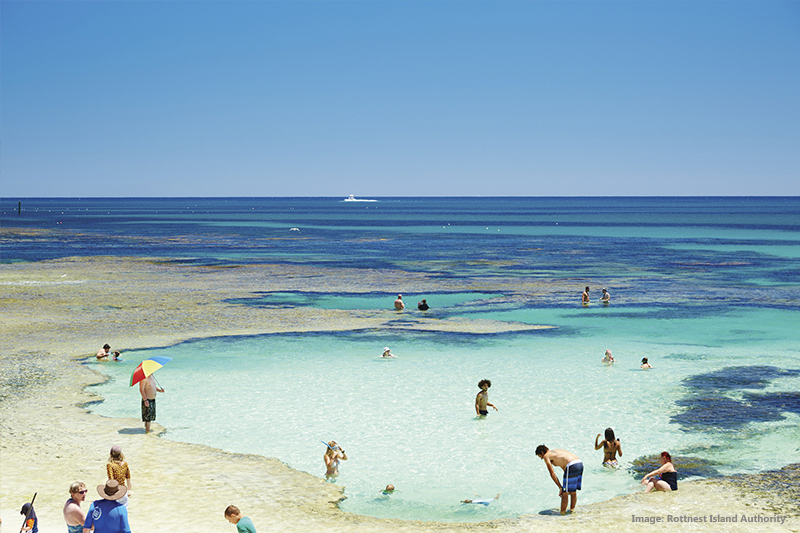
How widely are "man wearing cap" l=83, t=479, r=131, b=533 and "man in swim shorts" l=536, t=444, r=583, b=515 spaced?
27.2 feet

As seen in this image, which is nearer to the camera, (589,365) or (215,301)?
(589,365)

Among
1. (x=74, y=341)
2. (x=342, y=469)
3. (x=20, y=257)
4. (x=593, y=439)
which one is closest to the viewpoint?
(x=342, y=469)

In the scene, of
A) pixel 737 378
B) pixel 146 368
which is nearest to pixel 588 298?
pixel 737 378

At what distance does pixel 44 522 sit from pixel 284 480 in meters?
5.28

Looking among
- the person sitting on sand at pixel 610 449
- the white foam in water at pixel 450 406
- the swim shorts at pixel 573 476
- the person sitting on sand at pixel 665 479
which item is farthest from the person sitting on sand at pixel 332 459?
the person sitting on sand at pixel 665 479

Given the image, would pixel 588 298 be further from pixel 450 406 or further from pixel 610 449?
pixel 610 449

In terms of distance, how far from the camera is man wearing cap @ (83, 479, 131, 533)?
38.5ft

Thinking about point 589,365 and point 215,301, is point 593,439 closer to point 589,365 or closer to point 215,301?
point 589,365

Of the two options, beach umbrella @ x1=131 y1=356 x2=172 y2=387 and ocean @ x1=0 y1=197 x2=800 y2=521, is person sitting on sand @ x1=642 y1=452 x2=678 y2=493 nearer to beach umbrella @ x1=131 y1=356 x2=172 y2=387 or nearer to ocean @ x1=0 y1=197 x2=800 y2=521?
ocean @ x1=0 y1=197 x2=800 y2=521

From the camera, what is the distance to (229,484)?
55.6 ft

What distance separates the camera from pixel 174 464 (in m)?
18.1

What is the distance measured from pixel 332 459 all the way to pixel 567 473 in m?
5.95

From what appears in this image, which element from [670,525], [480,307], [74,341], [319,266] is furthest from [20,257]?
[670,525]

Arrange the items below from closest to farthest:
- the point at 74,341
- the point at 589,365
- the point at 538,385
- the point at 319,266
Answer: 1. the point at 538,385
2. the point at 589,365
3. the point at 74,341
4. the point at 319,266
